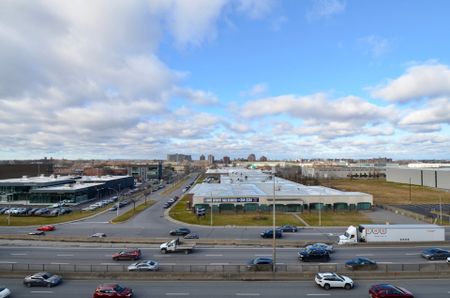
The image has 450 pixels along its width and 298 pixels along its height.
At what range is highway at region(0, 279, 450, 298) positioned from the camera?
2312 cm

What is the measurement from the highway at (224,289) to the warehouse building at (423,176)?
100.0 metres

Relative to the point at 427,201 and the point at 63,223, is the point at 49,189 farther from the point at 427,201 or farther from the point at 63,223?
the point at 427,201

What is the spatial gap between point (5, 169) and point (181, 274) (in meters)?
116

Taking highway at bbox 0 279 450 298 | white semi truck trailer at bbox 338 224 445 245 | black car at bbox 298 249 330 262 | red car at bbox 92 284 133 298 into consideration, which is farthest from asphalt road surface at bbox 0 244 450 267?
red car at bbox 92 284 133 298

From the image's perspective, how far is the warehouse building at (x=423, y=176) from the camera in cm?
11219

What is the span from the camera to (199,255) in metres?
35.0

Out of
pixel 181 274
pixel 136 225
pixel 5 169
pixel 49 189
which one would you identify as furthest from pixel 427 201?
pixel 5 169

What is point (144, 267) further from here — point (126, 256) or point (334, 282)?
point (334, 282)

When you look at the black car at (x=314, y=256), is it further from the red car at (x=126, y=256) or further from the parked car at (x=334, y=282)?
the red car at (x=126, y=256)

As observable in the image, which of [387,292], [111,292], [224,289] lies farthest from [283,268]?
[111,292]

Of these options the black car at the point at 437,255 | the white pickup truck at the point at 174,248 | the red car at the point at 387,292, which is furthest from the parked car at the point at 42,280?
the black car at the point at 437,255

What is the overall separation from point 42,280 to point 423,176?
128 metres

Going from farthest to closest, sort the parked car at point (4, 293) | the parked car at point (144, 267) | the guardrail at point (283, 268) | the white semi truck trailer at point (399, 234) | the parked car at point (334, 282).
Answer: the white semi truck trailer at point (399, 234), the parked car at point (144, 267), the guardrail at point (283, 268), the parked car at point (334, 282), the parked car at point (4, 293)

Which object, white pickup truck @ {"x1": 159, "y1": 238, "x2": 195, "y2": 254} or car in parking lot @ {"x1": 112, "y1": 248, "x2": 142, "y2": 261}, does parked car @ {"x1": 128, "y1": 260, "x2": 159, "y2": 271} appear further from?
white pickup truck @ {"x1": 159, "y1": 238, "x2": 195, "y2": 254}
